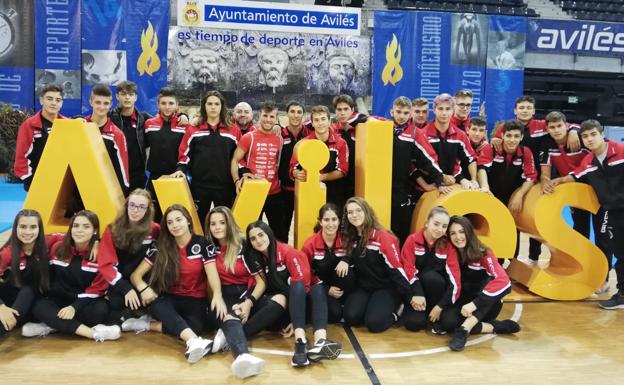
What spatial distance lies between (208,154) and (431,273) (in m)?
1.98

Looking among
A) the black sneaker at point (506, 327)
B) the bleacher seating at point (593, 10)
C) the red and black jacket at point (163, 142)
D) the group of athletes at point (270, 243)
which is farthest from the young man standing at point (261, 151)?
the bleacher seating at point (593, 10)

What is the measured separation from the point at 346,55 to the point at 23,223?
9309mm

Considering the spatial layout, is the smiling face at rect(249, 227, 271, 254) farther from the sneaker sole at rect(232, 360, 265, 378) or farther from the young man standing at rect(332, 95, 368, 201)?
the young man standing at rect(332, 95, 368, 201)

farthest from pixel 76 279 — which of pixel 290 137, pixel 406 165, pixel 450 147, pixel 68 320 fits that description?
pixel 450 147

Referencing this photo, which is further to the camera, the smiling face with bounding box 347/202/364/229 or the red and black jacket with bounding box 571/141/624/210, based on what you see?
the red and black jacket with bounding box 571/141/624/210

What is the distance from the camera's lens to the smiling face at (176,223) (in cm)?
351

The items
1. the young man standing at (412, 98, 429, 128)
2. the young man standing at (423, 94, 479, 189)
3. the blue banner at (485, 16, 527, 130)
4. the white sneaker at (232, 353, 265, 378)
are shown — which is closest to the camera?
the white sneaker at (232, 353, 265, 378)

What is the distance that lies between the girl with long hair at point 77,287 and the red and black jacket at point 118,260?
92mm

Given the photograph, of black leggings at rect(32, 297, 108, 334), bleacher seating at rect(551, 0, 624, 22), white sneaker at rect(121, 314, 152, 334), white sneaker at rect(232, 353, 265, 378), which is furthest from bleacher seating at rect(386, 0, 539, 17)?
white sneaker at rect(232, 353, 265, 378)

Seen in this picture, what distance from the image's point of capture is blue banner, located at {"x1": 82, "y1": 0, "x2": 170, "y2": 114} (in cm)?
1089

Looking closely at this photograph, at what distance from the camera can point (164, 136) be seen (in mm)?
A: 4516

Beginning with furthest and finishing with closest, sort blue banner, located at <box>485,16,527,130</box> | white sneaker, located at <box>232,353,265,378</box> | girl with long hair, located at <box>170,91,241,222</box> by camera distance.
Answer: blue banner, located at <box>485,16,527,130</box> < girl with long hair, located at <box>170,91,241,222</box> < white sneaker, located at <box>232,353,265,378</box>

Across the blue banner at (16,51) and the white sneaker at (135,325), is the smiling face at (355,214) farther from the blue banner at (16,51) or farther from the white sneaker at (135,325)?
the blue banner at (16,51)

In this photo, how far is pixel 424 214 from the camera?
4.55 m
